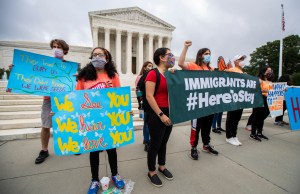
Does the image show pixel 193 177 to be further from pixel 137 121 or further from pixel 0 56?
pixel 0 56

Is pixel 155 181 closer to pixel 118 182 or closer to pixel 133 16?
pixel 118 182

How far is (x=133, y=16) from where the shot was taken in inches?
1198

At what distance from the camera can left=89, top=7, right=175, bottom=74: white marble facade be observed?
28.1m

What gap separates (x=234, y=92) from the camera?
3.15 m

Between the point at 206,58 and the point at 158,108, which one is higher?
the point at 206,58

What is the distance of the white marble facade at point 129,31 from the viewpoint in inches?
1105

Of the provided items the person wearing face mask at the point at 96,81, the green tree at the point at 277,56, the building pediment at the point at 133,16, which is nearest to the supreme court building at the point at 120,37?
the building pediment at the point at 133,16

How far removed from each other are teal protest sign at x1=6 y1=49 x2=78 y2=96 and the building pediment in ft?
96.4

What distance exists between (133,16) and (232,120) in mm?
32300

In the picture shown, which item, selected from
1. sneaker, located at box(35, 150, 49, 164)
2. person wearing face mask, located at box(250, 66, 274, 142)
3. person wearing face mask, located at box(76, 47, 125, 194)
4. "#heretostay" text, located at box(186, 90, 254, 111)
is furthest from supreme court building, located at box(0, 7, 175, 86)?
person wearing face mask, located at box(76, 47, 125, 194)

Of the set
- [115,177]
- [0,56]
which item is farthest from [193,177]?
[0,56]

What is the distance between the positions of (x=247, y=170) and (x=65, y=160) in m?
3.20

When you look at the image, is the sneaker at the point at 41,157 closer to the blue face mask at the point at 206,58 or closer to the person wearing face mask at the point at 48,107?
the person wearing face mask at the point at 48,107

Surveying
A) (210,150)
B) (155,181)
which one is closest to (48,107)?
(155,181)
